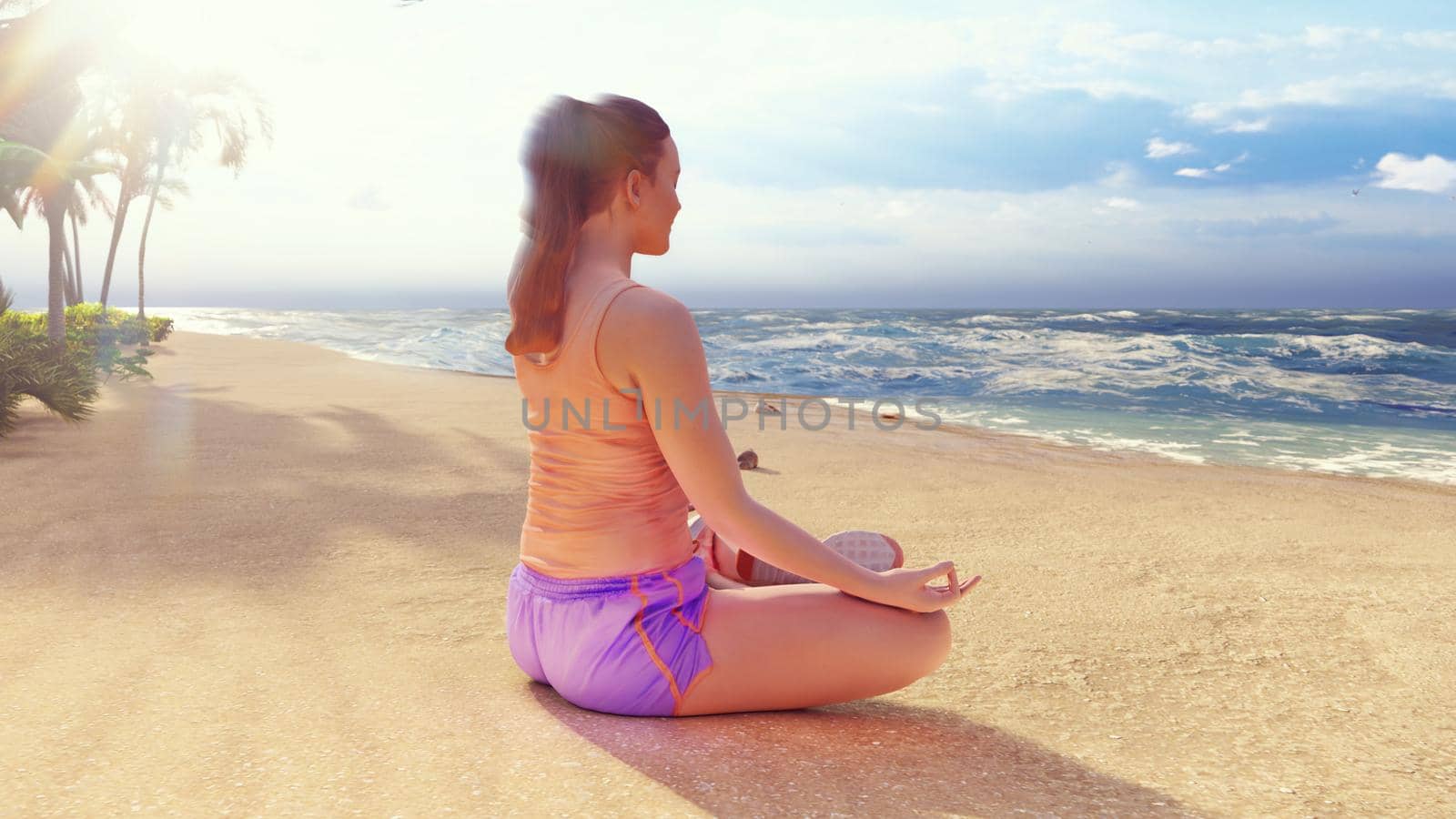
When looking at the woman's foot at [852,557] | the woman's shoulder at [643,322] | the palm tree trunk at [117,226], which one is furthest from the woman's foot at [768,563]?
the palm tree trunk at [117,226]

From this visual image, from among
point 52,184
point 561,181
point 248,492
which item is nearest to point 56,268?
point 52,184

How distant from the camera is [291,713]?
2.16 m

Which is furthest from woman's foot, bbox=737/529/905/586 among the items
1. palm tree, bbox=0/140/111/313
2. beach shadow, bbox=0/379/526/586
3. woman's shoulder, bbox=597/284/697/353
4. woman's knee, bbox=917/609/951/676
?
palm tree, bbox=0/140/111/313

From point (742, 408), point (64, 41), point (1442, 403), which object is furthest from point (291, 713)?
point (1442, 403)

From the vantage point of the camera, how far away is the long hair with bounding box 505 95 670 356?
187 cm

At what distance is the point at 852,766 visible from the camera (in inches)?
73.4

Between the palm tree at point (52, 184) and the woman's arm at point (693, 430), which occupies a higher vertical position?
the palm tree at point (52, 184)

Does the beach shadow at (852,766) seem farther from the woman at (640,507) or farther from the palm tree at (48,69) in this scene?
the palm tree at (48,69)

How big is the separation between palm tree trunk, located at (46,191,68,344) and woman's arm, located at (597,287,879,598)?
15.8 m

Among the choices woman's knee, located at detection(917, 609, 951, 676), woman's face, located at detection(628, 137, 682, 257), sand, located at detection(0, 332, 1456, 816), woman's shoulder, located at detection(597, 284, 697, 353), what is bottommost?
sand, located at detection(0, 332, 1456, 816)

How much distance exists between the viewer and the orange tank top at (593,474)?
1.88 m

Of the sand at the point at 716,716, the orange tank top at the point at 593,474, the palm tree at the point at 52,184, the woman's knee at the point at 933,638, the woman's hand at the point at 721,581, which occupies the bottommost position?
the sand at the point at 716,716

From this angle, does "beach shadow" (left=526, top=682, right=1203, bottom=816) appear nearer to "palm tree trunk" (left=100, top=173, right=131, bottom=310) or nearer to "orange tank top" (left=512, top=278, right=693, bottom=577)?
"orange tank top" (left=512, top=278, right=693, bottom=577)

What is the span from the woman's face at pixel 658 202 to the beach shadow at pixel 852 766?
41.3 inches
